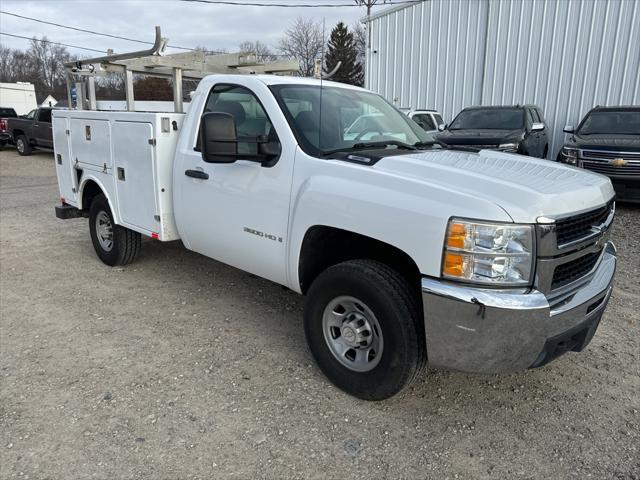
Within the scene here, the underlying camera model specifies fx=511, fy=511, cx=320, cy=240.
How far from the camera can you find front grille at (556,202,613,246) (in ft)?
8.73

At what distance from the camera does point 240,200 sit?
3768 millimetres

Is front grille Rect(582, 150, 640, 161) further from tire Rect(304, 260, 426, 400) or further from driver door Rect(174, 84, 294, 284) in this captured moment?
tire Rect(304, 260, 426, 400)

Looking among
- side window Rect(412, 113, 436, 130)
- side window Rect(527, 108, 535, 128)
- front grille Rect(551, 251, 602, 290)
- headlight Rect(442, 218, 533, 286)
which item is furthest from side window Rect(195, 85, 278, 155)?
side window Rect(412, 113, 436, 130)

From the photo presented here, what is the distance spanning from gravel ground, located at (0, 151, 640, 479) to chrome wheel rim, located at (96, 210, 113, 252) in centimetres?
102

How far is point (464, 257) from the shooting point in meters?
2.52

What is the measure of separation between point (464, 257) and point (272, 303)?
2.56 meters

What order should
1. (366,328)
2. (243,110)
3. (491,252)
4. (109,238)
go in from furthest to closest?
1. (109,238)
2. (243,110)
3. (366,328)
4. (491,252)

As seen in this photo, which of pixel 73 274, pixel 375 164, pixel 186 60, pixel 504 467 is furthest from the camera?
pixel 73 274

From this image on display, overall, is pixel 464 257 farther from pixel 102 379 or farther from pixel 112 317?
pixel 112 317

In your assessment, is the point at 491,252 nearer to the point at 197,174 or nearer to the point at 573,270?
the point at 573,270

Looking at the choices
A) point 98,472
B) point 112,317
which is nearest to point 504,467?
point 98,472

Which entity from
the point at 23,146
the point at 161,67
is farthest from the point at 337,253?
the point at 23,146

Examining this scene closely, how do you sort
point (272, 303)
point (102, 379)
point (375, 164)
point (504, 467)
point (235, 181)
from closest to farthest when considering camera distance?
point (504, 467), point (375, 164), point (102, 379), point (235, 181), point (272, 303)

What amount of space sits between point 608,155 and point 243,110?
24.2 feet
